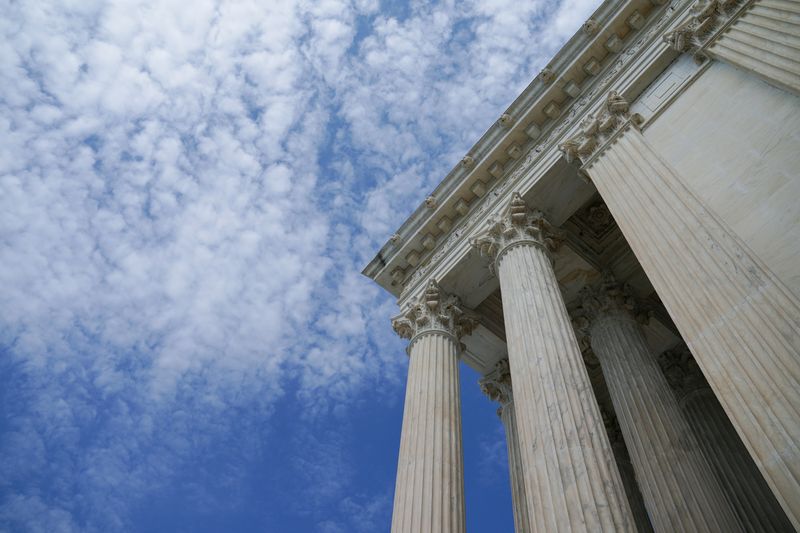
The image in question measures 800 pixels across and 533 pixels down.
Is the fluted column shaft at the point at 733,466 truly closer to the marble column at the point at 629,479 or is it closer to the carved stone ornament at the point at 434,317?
Result: the marble column at the point at 629,479

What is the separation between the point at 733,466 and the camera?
20766mm

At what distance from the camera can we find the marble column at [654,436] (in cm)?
1631

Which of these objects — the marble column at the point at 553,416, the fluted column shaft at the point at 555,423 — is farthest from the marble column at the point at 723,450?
the fluted column shaft at the point at 555,423

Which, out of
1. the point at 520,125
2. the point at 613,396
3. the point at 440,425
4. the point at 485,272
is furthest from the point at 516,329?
the point at 520,125

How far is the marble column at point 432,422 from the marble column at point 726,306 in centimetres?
905

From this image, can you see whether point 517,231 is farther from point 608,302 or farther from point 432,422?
point 432,422

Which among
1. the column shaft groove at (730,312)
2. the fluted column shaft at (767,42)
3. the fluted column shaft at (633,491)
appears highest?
the fluted column shaft at (767,42)

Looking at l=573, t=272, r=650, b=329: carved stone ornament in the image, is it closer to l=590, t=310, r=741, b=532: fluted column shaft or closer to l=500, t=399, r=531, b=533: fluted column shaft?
l=590, t=310, r=741, b=532: fluted column shaft

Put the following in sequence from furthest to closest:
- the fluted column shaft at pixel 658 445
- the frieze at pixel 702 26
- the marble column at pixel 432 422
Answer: the frieze at pixel 702 26 → the marble column at pixel 432 422 → the fluted column shaft at pixel 658 445

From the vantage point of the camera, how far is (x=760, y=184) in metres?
13.1

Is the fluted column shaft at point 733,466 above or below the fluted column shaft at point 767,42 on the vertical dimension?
below

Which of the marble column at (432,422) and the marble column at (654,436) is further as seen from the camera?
the marble column at (432,422)

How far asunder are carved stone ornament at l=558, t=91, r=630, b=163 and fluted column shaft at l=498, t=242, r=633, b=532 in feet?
15.4

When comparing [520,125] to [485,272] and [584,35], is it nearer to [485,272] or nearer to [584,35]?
[584,35]
